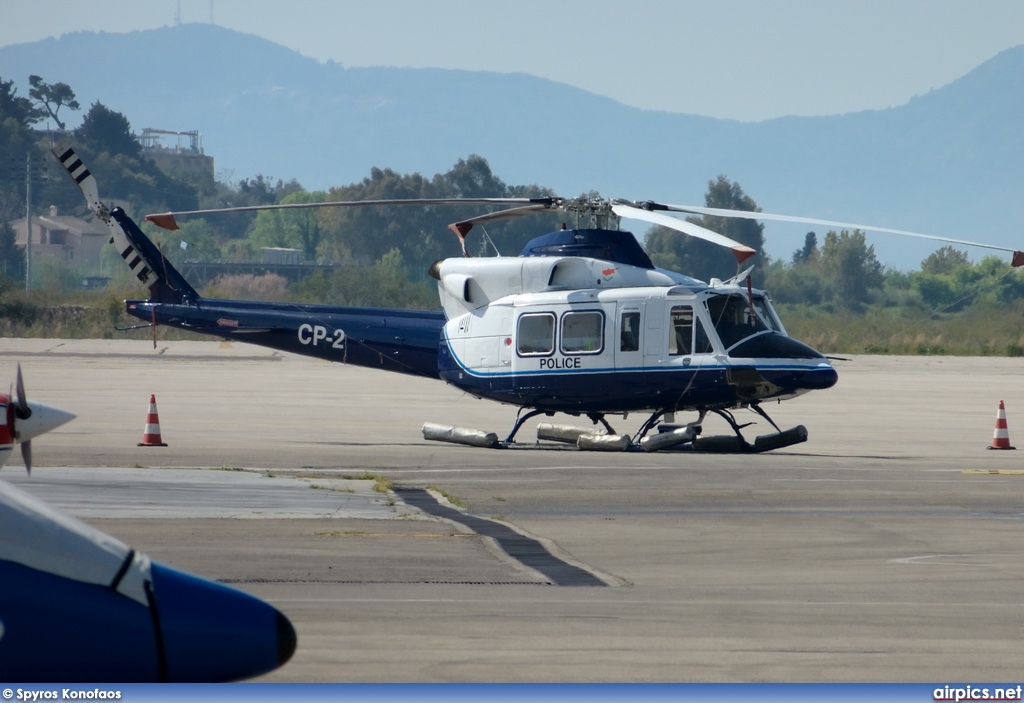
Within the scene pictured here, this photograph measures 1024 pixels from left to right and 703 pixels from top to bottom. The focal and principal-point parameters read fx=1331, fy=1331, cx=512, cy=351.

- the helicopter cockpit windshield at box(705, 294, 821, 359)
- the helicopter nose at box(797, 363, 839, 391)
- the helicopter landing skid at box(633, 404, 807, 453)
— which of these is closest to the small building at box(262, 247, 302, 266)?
the helicopter landing skid at box(633, 404, 807, 453)

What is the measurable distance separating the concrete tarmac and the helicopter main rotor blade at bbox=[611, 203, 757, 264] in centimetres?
261

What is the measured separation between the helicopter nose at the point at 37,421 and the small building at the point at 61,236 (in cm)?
10738

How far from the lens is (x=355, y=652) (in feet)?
24.2

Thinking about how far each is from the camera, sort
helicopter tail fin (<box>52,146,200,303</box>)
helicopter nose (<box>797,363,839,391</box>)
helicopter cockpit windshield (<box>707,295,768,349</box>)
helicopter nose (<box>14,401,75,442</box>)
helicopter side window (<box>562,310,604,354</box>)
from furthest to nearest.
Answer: helicopter tail fin (<box>52,146,200,303</box>), helicopter side window (<box>562,310,604,354</box>), helicopter cockpit windshield (<box>707,295,768,349</box>), helicopter nose (<box>797,363,839,391</box>), helicopter nose (<box>14,401,75,442</box>)

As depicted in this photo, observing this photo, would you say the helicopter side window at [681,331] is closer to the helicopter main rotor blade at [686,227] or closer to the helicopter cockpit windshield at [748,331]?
the helicopter cockpit windshield at [748,331]

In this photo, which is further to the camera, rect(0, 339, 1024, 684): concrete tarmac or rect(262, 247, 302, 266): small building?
rect(262, 247, 302, 266): small building

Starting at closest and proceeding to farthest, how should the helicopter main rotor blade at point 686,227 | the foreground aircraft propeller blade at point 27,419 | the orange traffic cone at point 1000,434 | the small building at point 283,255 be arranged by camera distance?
the foreground aircraft propeller blade at point 27,419 → the helicopter main rotor blade at point 686,227 → the orange traffic cone at point 1000,434 → the small building at point 283,255

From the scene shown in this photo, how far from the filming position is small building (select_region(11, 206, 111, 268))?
11544 cm

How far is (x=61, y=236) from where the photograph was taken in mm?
117375

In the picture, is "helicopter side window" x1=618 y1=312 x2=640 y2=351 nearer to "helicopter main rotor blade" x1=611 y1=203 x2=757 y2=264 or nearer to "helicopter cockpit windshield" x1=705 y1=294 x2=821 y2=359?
"helicopter cockpit windshield" x1=705 y1=294 x2=821 y2=359

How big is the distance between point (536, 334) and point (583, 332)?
688 millimetres

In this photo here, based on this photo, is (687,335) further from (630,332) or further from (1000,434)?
(1000,434)

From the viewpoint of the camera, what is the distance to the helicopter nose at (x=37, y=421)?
970cm

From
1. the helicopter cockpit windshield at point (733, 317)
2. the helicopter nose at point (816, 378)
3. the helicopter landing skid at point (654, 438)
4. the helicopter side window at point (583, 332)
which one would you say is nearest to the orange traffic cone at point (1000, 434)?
the helicopter landing skid at point (654, 438)
